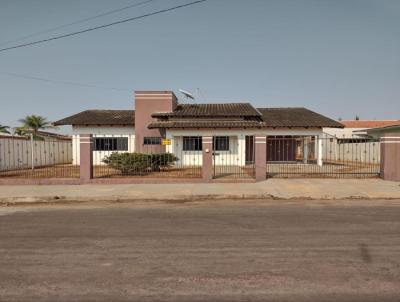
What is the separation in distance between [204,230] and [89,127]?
785 inches

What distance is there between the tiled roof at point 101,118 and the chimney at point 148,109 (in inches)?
34.4

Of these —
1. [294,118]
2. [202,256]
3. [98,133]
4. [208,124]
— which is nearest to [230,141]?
[208,124]

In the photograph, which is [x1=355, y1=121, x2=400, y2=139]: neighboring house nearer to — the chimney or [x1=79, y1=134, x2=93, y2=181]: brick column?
the chimney

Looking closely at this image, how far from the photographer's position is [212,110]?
2495cm

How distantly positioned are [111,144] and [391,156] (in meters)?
18.4

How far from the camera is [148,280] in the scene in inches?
153

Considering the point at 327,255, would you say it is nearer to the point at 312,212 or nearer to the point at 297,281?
the point at 297,281

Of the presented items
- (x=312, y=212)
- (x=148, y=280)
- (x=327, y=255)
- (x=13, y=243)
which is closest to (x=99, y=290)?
(x=148, y=280)

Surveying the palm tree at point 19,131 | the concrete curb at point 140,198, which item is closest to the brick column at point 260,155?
the concrete curb at point 140,198

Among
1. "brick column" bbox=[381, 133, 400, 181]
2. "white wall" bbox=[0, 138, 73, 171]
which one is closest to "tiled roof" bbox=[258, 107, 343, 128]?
"brick column" bbox=[381, 133, 400, 181]

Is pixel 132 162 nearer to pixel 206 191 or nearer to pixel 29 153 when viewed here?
pixel 206 191

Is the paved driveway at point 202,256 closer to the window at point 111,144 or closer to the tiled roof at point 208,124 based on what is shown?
the tiled roof at point 208,124

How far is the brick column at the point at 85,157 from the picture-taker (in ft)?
43.9

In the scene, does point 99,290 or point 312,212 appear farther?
point 312,212
